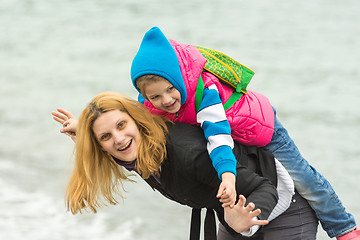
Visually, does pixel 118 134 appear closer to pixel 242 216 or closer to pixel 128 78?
pixel 242 216

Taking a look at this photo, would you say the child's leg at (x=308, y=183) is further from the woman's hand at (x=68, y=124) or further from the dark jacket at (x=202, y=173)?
the woman's hand at (x=68, y=124)

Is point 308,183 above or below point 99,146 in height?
below

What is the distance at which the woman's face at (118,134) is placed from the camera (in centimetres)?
213

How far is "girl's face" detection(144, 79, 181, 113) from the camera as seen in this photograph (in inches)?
84.0

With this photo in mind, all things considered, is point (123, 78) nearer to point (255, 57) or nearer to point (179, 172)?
point (255, 57)

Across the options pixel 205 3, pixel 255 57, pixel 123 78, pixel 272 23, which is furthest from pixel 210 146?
pixel 205 3

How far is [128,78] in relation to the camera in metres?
8.05

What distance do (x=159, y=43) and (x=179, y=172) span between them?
0.46 m

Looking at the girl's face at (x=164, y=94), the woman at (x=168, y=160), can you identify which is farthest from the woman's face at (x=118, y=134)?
the girl's face at (x=164, y=94)

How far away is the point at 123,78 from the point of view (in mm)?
8055

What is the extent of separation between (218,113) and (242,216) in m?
0.37

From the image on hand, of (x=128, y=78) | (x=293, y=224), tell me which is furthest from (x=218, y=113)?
(x=128, y=78)

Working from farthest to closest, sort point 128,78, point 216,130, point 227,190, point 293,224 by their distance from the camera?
point 128,78 < point 293,224 < point 216,130 < point 227,190

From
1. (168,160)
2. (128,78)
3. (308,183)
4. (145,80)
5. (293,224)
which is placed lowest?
(293,224)
